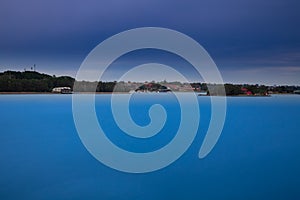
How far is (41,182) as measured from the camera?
5316 mm

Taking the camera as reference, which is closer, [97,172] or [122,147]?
[97,172]

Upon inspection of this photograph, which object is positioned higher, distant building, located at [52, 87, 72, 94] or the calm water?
distant building, located at [52, 87, 72, 94]

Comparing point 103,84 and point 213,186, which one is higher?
point 103,84

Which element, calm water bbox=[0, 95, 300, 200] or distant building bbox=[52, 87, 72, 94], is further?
distant building bbox=[52, 87, 72, 94]

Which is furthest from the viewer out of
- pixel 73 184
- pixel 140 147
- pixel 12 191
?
pixel 140 147

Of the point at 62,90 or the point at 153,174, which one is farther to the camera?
the point at 62,90

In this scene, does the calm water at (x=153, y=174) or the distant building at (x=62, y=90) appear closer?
the calm water at (x=153, y=174)

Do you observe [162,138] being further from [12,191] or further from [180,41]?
[12,191]

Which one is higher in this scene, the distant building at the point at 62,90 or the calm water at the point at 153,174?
the distant building at the point at 62,90

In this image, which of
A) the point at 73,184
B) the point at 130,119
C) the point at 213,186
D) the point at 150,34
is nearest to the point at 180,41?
the point at 150,34

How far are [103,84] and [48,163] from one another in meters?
16.0

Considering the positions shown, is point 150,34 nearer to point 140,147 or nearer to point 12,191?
point 140,147

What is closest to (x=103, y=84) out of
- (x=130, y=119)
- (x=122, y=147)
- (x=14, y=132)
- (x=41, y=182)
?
(x=130, y=119)

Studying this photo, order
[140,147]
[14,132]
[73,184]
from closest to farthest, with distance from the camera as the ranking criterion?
[73,184], [140,147], [14,132]
